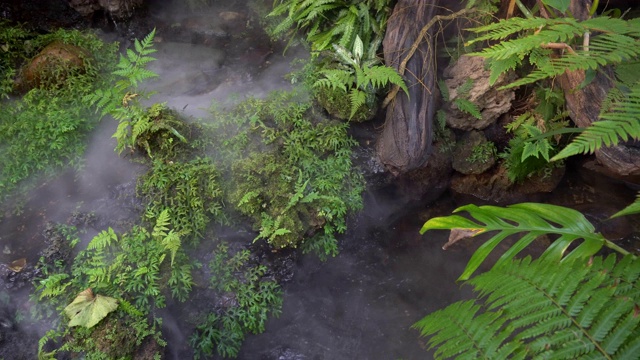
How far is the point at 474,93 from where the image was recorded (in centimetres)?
436

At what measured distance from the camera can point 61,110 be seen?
4.55m

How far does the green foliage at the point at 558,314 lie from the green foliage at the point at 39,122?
13.6 ft

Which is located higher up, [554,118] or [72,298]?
[554,118]

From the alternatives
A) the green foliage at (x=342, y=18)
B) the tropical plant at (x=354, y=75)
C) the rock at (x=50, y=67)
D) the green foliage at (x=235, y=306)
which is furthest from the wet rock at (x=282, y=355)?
the rock at (x=50, y=67)

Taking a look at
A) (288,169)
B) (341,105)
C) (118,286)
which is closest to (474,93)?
(341,105)

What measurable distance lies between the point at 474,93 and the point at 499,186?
1146mm

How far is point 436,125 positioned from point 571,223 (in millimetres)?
2628

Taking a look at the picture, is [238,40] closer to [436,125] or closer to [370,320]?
[436,125]

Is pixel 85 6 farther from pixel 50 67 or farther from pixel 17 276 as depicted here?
pixel 17 276

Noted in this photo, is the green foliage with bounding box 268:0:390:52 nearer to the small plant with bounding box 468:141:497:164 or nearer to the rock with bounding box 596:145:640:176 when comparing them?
the small plant with bounding box 468:141:497:164

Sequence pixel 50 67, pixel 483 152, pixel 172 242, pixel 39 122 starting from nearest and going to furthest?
1. pixel 172 242
2. pixel 39 122
3. pixel 483 152
4. pixel 50 67

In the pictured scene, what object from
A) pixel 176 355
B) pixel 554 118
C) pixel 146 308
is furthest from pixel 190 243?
pixel 554 118

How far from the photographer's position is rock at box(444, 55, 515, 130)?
4.29m

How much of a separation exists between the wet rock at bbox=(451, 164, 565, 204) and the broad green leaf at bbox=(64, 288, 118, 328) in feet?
12.2
